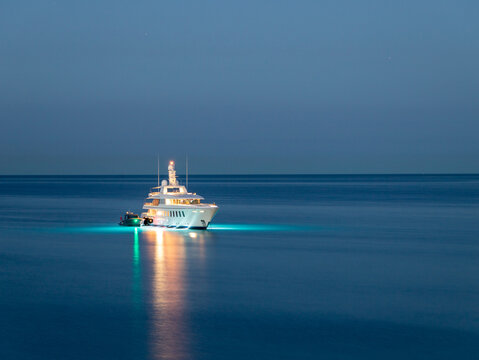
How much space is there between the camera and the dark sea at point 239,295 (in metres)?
31.2

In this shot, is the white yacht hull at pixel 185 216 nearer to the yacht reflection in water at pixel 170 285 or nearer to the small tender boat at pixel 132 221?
the yacht reflection in water at pixel 170 285

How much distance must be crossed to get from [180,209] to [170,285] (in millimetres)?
32229

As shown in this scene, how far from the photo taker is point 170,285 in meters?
45.5

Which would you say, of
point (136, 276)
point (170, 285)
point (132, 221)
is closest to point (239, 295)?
point (170, 285)

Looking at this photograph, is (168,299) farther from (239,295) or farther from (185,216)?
(185,216)

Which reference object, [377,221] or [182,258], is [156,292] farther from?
[377,221]

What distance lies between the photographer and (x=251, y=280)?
154 feet

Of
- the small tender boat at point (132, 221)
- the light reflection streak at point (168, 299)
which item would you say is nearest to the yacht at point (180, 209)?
the small tender boat at point (132, 221)

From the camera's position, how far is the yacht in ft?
252

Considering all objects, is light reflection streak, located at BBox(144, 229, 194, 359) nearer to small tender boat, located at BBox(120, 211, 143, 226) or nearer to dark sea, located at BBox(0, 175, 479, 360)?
dark sea, located at BBox(0, 175, 479, 360)

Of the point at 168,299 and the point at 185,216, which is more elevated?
the point at 185,216

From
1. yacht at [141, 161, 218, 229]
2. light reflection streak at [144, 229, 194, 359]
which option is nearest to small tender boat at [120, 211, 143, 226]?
yacht at [141, 161, 218, 229]

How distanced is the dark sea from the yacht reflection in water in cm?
10

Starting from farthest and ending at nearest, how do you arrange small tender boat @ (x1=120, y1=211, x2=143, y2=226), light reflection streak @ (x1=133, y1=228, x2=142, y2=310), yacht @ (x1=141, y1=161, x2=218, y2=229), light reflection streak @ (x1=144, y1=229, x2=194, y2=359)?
small tender boat @ (x1=120, y1=211, x2=143, y2=226), yacht @ (x1=141, y1=161, x2=218, y2=229), light reflection streak @ (x1=133, y1=228, x2=142, y2=310), light reflection streak @ (x1=144, y1=229, x2=194, y2=359)
